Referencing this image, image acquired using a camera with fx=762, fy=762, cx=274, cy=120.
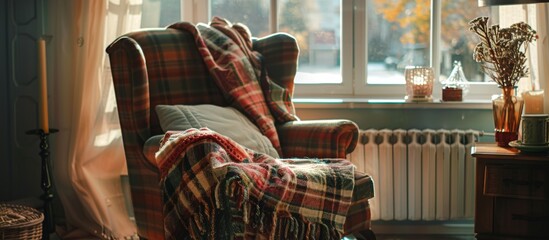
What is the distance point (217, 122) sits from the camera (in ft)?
9.00

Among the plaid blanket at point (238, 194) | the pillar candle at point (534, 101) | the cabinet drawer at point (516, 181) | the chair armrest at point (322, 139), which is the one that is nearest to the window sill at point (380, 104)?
the pillar candle at point (534, 101)

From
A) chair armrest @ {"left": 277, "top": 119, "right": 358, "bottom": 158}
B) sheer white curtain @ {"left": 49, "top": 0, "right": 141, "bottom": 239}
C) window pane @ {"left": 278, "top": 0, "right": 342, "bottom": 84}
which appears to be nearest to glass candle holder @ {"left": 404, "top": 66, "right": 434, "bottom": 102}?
window pane @ {"left": 278, "top": 0, "right": 342, "bottom": 84}

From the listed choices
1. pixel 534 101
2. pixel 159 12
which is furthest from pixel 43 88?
pixel 534 101

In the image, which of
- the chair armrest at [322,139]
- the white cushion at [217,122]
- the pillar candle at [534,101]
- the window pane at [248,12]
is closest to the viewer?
the white cushion at [217,122]

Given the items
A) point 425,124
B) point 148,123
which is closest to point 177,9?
point 148,123

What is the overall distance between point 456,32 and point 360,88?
0.50 meters

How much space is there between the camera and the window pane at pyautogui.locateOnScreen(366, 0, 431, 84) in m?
3.47

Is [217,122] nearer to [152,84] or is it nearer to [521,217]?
[152,84]

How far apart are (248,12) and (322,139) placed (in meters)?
1.03

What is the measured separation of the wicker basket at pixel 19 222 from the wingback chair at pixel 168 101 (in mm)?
481

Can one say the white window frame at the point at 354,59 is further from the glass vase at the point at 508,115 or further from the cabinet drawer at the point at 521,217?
the cabinet drawer at the point at 521,217

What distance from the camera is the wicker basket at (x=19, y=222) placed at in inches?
107

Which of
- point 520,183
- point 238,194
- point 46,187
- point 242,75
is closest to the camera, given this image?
point 238,194

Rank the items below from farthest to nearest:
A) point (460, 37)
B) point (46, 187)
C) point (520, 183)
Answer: point (460, 37) < point (46, 187) < point (520, 183)
